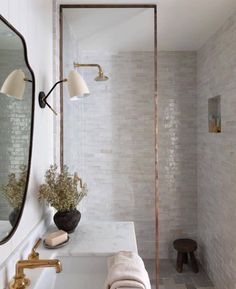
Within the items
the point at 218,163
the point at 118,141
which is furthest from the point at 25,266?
the point at 218,163

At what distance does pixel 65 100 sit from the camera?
2.22 metres

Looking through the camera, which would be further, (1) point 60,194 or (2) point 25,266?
(1) point 60,194

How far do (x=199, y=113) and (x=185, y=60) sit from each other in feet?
1.99

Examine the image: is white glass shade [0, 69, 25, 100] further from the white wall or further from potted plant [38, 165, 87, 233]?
potted plant [38, 165, 87, 233]

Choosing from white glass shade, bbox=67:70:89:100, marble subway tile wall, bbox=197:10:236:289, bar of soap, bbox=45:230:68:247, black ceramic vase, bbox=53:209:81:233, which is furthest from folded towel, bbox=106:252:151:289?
marble subway tile wall, bbox=197:10:236:289

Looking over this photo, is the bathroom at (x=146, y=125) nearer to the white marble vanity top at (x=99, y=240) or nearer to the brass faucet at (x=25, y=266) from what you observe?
the white marble vanity top at (x=99, y=240)

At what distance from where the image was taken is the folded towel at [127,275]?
1063 millimetres

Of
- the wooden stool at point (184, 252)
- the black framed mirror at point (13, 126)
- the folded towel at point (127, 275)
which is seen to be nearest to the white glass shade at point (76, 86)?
the black framed mirror at point (13, 126)

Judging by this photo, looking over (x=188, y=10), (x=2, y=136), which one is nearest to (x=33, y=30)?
(x=2, y=136)

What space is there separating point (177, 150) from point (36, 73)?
2.05 m

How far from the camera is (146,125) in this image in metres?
2.49

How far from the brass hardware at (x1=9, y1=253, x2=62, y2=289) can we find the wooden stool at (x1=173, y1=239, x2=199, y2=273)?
2264 mm

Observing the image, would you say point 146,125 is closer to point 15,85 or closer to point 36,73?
point 36,73

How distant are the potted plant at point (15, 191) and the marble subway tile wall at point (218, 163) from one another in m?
1.76
